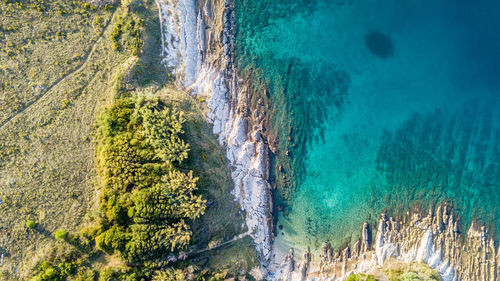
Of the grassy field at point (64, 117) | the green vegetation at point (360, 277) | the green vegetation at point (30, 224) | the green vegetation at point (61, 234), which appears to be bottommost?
the green vegetation at point (360, 277)

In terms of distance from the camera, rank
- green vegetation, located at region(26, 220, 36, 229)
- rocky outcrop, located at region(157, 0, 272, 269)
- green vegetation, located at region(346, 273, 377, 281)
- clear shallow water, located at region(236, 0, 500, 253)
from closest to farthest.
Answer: green vegetation, located at region(26, 220, 36, 229) < green vegetation, located at region(346, 273, 377, 281) < rocky outcrop, located at region(157, 0, 272, 269) < clear shallow water, located at region(236, 0, 500, 253)

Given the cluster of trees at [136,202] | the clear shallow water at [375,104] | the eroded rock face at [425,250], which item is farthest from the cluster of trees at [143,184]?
the eroded rock face at [425,250]

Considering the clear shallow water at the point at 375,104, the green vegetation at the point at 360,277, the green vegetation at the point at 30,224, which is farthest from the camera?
the clear shallow water at the point at 375,104

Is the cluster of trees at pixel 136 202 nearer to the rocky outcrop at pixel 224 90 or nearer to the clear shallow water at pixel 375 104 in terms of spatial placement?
the rocky outcrop at pixel 224 90

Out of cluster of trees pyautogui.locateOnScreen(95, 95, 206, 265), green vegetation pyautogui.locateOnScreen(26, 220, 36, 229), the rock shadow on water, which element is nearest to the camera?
cluster of trees pyautogui.locateOnScreen(95, 95, 206, 265)

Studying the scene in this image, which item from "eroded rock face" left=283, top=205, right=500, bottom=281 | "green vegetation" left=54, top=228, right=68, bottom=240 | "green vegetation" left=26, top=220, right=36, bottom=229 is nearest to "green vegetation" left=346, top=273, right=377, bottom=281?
"eroded rock face" left=283, top=205, right=500, bottom=281

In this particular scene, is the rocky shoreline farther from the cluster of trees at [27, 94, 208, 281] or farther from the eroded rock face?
the cluster of trees at [27, 94, 208, 281]
